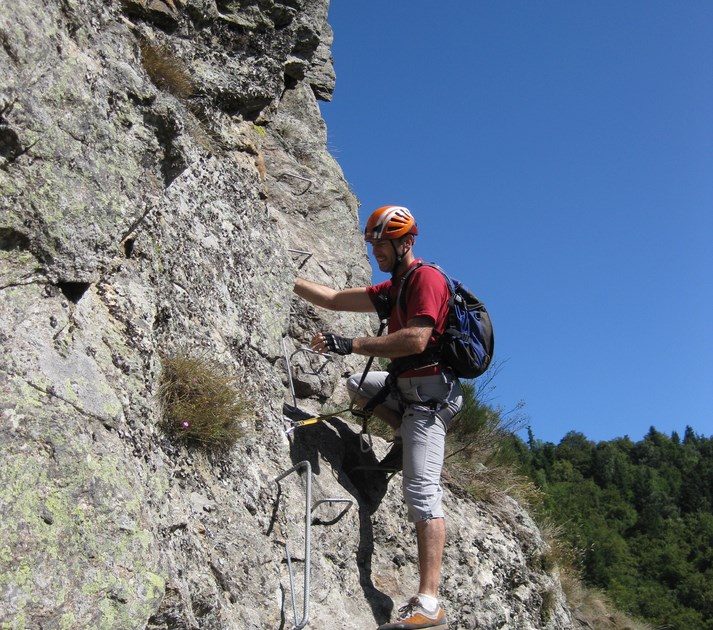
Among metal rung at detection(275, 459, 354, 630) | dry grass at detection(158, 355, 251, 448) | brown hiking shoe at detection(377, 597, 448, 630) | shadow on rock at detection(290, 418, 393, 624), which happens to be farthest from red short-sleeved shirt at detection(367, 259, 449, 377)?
brown hiking shoe at detection(377, 597, 448, 630)

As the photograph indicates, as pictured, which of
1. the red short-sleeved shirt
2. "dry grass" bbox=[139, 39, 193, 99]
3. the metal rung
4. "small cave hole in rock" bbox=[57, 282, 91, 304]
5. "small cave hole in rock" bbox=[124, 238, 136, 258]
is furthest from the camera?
"dry grass" bbox=[139, 39, 193, 99]

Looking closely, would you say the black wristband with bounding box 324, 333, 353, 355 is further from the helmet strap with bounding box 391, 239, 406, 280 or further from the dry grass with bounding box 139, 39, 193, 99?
the dry grass with bounding box 139, 39, 193, 99

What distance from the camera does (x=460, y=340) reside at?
227 inches

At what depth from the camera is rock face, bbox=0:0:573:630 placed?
3.53 metres

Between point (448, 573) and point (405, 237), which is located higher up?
point (405, 237)

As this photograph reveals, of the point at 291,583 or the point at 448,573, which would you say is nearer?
the point at 291,583

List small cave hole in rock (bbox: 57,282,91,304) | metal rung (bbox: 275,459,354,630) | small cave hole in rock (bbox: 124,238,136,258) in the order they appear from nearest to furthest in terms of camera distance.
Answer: small cave hole in rock (bbox: 57,282,91,304) → metal rung (bbox: 275,459,354,630) → small cave hole in rock (bbox: 124,238,136,258)

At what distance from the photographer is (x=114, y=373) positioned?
431cm

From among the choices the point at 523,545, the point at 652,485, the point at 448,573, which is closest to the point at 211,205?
the point at 448,573

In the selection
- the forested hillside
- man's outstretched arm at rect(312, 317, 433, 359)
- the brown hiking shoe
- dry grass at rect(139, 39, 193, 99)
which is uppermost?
the forested hillside

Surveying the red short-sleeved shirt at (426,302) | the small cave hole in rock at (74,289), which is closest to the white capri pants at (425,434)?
the red short-sleeved shirt at (426,302)

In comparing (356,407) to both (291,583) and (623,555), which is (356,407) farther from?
(623,555)

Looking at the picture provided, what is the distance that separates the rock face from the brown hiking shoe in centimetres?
44

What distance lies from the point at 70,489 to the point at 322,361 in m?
4.12
